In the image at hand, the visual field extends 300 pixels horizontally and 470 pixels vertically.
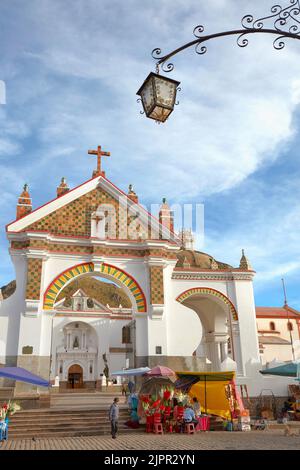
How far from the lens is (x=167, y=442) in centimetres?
1154

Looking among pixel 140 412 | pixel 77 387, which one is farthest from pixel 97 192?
pixel 77 387

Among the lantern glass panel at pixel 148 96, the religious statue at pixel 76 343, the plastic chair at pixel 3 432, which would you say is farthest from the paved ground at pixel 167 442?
the religious statue at pixel 76 343

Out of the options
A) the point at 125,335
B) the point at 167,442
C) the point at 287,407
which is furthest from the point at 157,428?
the point at 125,335

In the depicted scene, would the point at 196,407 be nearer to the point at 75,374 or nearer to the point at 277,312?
the point at 75,374

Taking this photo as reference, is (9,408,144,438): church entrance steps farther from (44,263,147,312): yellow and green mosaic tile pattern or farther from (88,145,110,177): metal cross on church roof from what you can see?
(88,145,110,177): metal cross on church roof

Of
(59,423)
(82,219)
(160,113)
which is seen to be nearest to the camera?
(160,113)

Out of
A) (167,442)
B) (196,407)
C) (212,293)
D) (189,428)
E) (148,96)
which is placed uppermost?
(148,96)

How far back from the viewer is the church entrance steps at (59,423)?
43.0ft

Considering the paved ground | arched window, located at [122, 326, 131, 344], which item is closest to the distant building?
arched window, located at [122, 326, 131, 344]

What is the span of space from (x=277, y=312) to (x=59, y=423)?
42.8 meters

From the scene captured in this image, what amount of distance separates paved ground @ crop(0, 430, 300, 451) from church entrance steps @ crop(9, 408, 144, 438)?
68 cm

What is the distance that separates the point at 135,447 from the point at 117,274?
9240 millimetres

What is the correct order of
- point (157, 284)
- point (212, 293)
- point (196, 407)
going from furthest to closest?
point (212, 293) < point (157, 284) < point (196, 407)
